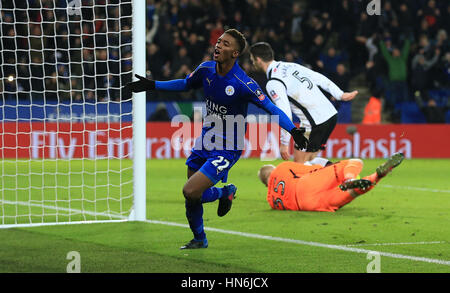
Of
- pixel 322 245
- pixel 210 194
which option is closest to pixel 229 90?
pixel 210 194

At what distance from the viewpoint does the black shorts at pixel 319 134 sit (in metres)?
11.2

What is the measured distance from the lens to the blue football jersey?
23.4ft

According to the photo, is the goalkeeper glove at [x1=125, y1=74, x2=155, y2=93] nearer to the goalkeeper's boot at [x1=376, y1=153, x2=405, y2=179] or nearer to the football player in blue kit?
the football player in blue kit

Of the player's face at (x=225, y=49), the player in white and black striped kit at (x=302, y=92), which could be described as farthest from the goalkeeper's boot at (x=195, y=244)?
the player in white and black striped kit at (x=302, y=92)

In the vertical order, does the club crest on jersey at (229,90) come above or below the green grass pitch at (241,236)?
above

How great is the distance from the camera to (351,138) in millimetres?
19578

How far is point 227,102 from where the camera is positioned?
716 cm

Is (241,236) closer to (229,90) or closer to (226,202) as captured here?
(226,202)

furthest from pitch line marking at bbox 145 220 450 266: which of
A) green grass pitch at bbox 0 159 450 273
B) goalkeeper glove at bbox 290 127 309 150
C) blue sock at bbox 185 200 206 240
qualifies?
goalkeeper glove at bbox 290 127 309 150

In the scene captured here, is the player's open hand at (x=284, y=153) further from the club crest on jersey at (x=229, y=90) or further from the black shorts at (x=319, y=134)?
the club crest on jersey at (x=229, y=90)

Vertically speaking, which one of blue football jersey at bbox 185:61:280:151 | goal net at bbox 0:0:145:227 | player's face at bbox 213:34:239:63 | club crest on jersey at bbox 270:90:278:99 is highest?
player's face at bbox 213:34:239:63

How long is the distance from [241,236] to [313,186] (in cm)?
208
